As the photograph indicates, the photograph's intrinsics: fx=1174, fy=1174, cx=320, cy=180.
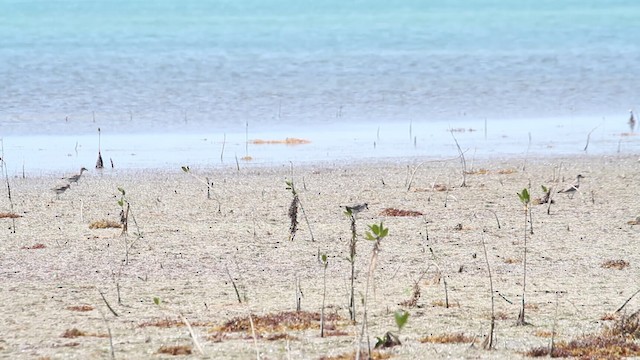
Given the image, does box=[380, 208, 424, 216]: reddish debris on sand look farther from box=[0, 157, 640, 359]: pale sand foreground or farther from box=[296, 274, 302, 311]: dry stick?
box=[296, 274, 302, 311]: dry stick

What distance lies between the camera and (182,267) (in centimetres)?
1056

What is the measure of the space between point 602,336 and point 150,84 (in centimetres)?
2857

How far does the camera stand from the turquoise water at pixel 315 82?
25.3 m

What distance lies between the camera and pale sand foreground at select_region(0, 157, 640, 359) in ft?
26.1

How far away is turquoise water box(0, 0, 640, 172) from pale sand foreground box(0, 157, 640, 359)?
4.70 m

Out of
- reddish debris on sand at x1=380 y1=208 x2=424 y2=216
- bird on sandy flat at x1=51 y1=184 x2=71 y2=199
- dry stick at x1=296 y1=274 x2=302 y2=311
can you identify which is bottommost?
dry stick at x1=296 y1=274 x2=302 y2=311

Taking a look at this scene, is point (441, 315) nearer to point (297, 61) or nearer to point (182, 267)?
point (182, 267)

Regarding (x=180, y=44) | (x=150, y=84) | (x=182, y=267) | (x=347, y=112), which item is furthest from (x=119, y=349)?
(x=180, y=44)

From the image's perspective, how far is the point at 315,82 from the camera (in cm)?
3584

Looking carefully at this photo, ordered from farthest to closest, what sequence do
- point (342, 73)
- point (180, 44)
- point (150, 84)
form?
point (180, 44) → point (342, 73) → point (150, 84)

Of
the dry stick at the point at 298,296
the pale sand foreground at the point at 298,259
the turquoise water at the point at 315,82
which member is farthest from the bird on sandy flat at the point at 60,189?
the dry stick at the point at 298,296

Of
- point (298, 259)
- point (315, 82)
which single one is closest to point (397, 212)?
point (298, 259)

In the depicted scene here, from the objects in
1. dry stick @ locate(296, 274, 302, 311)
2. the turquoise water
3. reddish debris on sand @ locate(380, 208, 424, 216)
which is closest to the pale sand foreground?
dry stick @ locate(296, 274, 302, 311)

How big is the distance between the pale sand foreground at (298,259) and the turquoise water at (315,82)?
4701 mm
